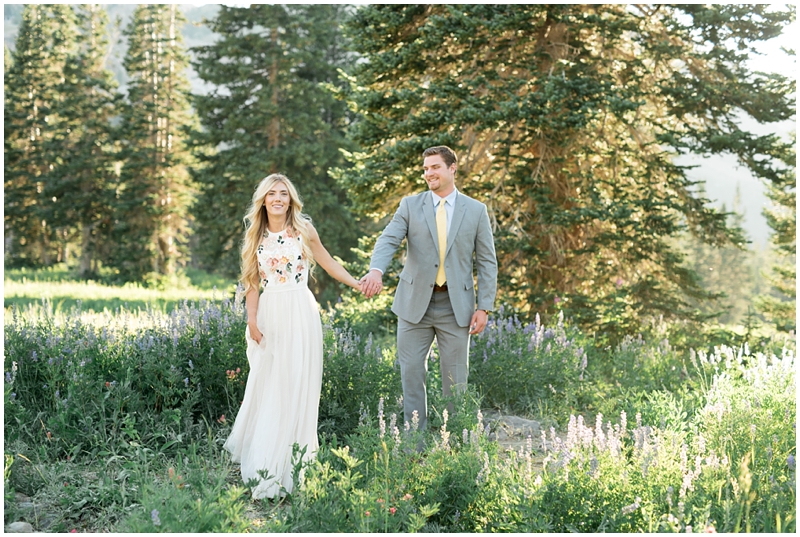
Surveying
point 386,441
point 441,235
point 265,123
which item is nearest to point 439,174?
point 441,235

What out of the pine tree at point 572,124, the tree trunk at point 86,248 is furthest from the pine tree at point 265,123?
the pine tree at point 572,124

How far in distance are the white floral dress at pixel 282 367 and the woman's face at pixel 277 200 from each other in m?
0.18

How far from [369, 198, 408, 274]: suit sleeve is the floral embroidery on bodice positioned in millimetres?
595

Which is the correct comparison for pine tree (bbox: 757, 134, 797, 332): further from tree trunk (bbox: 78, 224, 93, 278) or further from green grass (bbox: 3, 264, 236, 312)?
tree trunk (bbox: 78, 224, 93, 278)

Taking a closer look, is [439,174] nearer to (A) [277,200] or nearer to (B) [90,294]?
(A) [277,200]

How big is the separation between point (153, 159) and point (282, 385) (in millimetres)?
27466

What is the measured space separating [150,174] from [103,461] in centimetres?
2760

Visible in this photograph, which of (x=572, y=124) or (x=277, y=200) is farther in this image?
(x=572, y=124)

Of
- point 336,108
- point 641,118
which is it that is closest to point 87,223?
point 336,108

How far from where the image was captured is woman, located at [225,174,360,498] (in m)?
4.80

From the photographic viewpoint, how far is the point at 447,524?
394cm

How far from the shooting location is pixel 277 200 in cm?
487

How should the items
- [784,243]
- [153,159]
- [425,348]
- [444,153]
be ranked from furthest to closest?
[153,159] < [784,243] < [425,348] < [444,153]

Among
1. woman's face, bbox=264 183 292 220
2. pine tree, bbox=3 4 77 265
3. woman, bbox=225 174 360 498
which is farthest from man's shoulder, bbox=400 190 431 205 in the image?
pine tree, bbox=3 4 77 265
